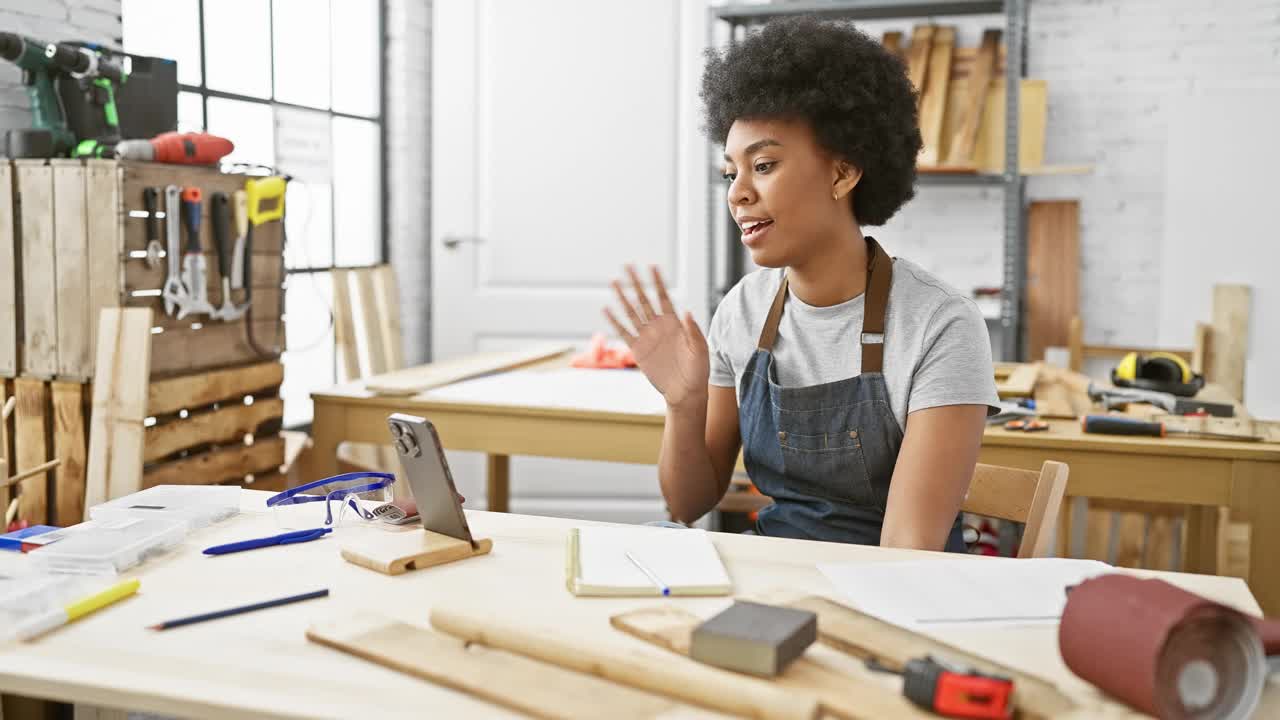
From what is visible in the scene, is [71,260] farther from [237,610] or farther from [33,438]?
[237,610]

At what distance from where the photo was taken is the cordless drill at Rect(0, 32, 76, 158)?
2316mm

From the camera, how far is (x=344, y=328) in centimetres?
383

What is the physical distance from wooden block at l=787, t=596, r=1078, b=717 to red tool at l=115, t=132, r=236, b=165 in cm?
179

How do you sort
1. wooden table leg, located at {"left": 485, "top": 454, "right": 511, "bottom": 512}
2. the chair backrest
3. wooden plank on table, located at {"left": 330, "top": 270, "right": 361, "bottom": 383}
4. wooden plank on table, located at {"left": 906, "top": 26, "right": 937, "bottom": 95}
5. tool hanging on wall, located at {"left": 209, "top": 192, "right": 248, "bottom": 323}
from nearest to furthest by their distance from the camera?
the chair backrest < tool hanging on wall, located at {"left": 209, "top": 192, "right": 248, "bottom": 323} < wooden table leg, located at {"left": 485, "top": 454, "right": 511, "bottom": 512} < wooden plank on table, located at {"left": 330, "top": 270, "right": 361, "bottom": 383} < wooden plank on table, located at {"left": 906, "top": 26, "right": 937, "bottom": 95}

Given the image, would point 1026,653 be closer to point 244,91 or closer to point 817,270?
point 817,270

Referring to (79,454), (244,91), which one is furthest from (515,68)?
(79,454)

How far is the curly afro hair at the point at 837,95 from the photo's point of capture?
5.93 feet

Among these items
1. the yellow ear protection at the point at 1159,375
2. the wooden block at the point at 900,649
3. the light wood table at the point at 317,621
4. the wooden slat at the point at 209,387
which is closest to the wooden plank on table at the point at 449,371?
the wooden slat at the point at 209,387

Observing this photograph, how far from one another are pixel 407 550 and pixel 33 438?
4.48 feet

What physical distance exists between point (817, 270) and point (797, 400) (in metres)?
0.22

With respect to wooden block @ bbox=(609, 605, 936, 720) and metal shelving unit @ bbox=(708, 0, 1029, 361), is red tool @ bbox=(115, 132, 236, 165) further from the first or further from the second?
metal shelving unit @ bbox=(708, 0, 1029, 361)

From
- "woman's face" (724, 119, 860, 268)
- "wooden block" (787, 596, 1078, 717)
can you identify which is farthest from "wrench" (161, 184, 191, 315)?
"wooden block" (787, 596, 1078, 717)

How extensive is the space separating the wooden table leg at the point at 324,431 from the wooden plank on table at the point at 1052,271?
3.26 meters

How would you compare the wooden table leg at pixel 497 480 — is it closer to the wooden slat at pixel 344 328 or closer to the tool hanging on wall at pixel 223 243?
the wooden slat at pixel 344 328
